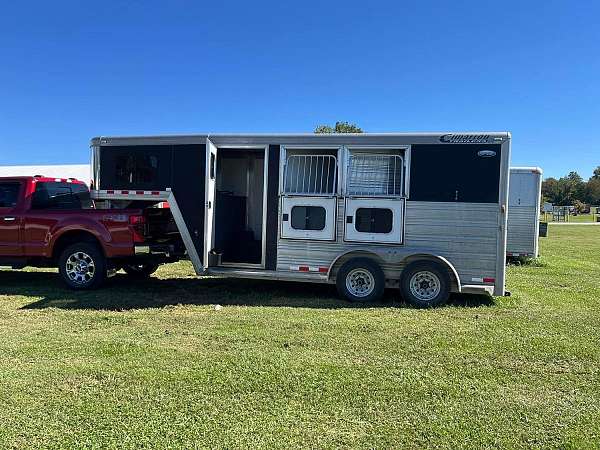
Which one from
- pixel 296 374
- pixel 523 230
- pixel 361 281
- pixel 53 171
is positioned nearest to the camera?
pixel 296 374

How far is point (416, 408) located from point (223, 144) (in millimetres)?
5619

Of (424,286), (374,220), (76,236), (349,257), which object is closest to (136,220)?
(76,236)

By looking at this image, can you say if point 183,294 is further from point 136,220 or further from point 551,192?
point 551,192

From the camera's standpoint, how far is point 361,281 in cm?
795

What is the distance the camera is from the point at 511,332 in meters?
6.07

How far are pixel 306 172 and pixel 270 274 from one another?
1.76 m

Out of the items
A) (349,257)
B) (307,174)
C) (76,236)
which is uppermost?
Answer: (307,174)

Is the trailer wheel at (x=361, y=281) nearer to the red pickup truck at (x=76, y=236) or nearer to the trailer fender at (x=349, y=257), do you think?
the trailer fender at (x=349, y=257)

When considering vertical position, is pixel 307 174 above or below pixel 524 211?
above

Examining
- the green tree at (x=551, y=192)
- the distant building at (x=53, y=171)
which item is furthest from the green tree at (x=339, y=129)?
the green tree at (x=551, y=192)

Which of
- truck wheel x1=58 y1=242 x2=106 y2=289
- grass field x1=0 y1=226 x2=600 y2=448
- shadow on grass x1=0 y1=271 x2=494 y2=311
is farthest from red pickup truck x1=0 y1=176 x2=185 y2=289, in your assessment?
grass field x1=0 y1=226 x2=600 y2=448

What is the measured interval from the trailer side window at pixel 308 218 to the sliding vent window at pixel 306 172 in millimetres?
265

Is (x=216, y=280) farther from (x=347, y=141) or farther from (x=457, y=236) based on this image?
(x=457, y=236)

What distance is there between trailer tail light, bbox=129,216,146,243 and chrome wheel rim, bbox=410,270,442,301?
14.8ft
